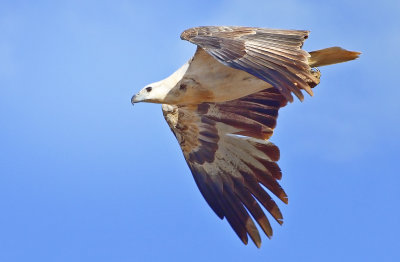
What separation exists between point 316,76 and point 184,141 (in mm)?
2340

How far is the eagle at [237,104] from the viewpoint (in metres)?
10.3

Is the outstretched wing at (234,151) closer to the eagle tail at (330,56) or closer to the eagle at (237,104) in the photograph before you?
the eagle at (237,104)

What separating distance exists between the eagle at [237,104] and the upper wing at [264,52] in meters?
0.01

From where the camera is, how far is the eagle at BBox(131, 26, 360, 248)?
33.8 ft

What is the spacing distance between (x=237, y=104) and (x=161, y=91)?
167 centimetres

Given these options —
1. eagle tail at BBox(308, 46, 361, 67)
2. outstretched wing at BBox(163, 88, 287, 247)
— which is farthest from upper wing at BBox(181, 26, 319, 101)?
outstretched wing at BBox(163, 88, 287, 247)

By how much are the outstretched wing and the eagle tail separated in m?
1.32

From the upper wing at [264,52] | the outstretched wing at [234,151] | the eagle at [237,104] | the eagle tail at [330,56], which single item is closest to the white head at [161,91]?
the eagle at [237,104]

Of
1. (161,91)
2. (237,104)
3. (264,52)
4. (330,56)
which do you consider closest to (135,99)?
(161,91)

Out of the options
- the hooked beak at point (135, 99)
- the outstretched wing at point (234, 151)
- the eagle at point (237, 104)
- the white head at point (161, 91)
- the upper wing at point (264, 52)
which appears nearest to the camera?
the upper wing at point (264, 52)

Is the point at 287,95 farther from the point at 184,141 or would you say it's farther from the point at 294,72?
the point at 184,141

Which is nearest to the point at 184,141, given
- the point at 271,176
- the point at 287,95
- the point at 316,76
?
the point at 271,176

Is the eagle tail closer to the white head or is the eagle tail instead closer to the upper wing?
the upper wing

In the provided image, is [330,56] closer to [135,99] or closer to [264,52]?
[264,52]
